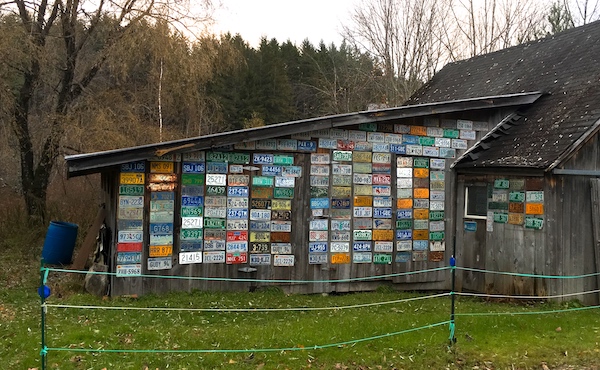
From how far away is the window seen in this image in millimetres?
10930

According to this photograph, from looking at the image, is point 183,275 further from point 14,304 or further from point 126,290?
point 14,304

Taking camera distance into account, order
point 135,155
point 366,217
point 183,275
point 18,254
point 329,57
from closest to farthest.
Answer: point 135,155, point 183,275, point 366,217, point 18,254, point 329,57

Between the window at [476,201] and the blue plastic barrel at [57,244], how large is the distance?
9.05 m

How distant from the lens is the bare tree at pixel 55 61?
47.5 feet

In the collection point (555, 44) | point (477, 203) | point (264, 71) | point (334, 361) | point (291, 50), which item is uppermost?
point (291, 50)

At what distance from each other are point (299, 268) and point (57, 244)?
5.98 meters

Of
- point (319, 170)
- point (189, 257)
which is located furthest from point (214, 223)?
point (319, 170)

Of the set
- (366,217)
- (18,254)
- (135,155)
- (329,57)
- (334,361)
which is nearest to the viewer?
(334,361)

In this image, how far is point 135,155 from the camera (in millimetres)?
8711

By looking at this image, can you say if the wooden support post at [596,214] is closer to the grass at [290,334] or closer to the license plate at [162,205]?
the grass at [290,334]

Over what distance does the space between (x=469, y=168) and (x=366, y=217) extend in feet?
7.89

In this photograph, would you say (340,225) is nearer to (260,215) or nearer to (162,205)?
(260,215)

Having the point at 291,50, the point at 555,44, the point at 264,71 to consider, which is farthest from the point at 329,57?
the point at 555,44

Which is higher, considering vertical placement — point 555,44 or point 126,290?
point 555,44
